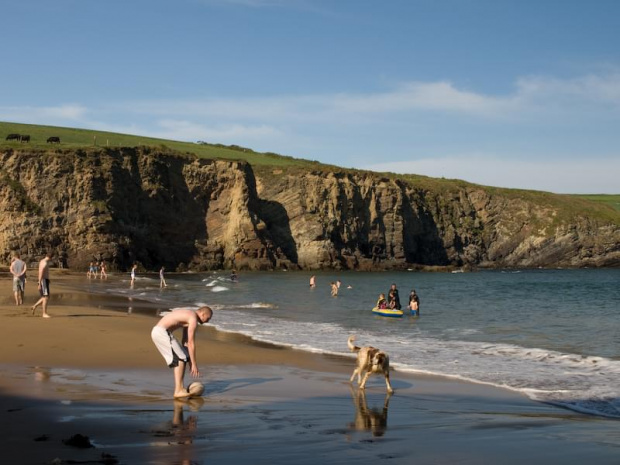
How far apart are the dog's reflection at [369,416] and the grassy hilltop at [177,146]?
6053 centimetres

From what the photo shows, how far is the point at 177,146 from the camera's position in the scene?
→ 90.9 m

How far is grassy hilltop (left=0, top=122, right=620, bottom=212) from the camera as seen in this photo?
75.9 meters

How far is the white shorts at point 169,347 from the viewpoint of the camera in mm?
9430

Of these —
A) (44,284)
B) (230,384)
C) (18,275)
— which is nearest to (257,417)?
(230,384)

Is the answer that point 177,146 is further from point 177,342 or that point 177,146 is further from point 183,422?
point 183,422

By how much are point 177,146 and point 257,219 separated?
2305 centimetres

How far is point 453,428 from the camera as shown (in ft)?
26.2

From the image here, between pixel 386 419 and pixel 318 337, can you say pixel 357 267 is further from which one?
pixel 386 419

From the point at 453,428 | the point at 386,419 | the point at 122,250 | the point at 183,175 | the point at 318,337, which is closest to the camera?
the point at 453,428

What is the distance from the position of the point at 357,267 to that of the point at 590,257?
120 ft

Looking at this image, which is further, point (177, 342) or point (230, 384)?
point (230, 384)

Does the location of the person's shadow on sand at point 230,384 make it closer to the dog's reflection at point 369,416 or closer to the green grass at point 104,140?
the dog's reflection at point 369,416

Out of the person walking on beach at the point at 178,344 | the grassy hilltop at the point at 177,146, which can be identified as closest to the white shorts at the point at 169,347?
the person walking on beach at the point at 178,344

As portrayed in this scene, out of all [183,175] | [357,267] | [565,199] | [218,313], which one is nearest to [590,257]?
[565,199]
